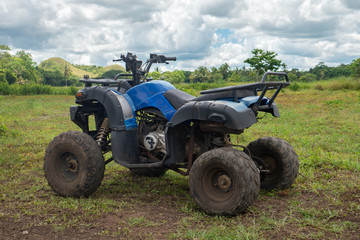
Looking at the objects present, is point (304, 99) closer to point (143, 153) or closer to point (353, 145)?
point (353, 145)

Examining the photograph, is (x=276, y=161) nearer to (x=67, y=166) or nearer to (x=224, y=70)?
(x=67, y=166)

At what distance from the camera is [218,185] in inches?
165

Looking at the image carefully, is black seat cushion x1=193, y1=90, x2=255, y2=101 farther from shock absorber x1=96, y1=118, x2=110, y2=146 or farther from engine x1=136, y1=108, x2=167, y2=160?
shock absorber x1=96, y1=118, x2=110, y2=146

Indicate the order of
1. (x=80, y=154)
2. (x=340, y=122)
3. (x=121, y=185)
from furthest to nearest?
(x=340, y=122)
(x=121, y=185)
(x=80, y=154)

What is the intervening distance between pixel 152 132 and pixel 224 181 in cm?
135

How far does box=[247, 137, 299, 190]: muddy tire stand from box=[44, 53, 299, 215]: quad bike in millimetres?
13

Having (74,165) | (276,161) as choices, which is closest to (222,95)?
(276,161)

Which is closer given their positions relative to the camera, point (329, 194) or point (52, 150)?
point (329, 194)

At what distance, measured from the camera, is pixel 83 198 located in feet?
16.2

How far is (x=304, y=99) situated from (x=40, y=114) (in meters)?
14.4

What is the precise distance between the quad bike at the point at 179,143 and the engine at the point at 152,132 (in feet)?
0.05

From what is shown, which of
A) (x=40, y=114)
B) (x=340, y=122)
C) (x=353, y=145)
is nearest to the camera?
(x=353, y=145)

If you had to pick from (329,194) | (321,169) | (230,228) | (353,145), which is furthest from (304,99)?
(230,228)

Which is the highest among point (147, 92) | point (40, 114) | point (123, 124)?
point (147, 92)
